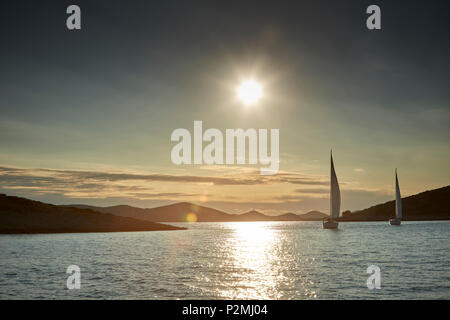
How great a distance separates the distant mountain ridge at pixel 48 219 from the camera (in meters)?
161

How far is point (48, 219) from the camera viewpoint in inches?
6796

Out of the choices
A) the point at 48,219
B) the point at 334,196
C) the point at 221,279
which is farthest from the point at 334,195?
the point at 48,219

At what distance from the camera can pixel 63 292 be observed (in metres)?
34.2

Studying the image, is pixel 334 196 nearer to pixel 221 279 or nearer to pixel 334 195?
pixel 334 195

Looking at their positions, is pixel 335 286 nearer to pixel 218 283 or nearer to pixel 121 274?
pixel 218 283

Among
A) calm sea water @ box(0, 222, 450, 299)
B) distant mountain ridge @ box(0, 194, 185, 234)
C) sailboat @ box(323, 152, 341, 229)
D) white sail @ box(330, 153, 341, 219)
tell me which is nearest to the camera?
calm sea water @ box(0, 222, 450, 299)

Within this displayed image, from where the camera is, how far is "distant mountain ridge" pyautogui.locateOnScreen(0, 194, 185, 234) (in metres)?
161

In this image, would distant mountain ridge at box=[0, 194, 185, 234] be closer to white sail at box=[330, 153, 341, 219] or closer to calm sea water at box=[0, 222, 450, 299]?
white sail at box=[330, 153, 341, 219]

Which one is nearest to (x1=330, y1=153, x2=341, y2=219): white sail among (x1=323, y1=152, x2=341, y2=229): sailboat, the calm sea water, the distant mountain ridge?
(x1=323, y1=152, x2=341, y2=229): sailboat
